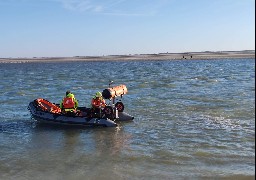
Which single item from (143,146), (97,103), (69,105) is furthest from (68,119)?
(143,146)

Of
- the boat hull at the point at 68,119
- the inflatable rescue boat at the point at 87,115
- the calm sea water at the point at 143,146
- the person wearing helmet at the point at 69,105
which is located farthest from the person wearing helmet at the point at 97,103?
the calm sea water at the point at 143,146

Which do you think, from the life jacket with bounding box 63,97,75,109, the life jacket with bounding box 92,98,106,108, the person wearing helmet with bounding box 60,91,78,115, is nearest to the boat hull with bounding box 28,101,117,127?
the person wearing helmet with bounding box 60,91,78,115

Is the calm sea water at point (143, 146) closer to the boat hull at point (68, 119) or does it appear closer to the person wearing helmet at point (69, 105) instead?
the boat hull at point (68, 119)

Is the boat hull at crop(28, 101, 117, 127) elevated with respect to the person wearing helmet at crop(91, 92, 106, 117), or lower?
lower

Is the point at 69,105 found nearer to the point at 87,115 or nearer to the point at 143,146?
the point at 87,115

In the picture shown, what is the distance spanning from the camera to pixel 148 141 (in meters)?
12.7

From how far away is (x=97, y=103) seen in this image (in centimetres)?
1562

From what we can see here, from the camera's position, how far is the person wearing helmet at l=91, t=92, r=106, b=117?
611 inches

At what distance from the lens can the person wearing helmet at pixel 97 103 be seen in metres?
15.5

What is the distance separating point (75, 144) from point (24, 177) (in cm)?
353

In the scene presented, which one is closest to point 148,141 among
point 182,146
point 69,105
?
point 182,146

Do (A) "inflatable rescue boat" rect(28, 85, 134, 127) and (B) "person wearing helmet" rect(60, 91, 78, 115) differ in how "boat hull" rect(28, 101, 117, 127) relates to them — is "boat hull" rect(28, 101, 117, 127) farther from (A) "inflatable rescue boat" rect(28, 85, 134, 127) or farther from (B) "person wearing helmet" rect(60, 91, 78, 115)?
(B) "person wearing helmet" rect(60, 91, 78, 115)

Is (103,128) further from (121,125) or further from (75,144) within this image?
(75,144)

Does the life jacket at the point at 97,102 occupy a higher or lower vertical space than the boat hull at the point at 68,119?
higher
